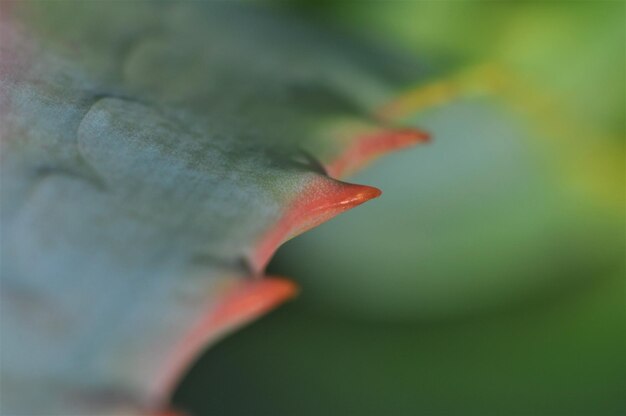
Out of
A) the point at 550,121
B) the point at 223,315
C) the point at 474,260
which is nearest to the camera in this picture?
the point at 223,315

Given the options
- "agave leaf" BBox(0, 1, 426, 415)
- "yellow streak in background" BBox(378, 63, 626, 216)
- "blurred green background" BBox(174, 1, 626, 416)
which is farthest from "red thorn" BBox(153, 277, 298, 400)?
"blurred green background" BBox(174, 1, 626, 416)

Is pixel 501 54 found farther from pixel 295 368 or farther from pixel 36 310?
pixel 36 310

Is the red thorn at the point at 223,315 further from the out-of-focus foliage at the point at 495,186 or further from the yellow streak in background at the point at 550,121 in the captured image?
the out-of-focus foliage at the point at 495,186

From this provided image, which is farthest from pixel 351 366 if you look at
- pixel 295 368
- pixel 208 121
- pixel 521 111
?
pixel 208 121

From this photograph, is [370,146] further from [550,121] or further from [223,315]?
[550,121]

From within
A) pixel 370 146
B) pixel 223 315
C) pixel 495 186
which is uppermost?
pixel 495 186

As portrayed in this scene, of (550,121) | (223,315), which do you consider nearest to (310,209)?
(223,315)
